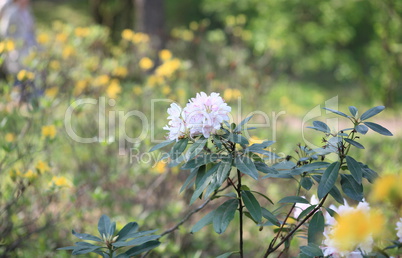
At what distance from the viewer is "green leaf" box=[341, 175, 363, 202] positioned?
Answer: 1.26 meters

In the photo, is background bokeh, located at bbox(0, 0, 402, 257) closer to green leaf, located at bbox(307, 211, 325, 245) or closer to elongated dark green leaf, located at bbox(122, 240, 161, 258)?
elongated dark green leaf, located at bbox(122, 240, 161, 258)

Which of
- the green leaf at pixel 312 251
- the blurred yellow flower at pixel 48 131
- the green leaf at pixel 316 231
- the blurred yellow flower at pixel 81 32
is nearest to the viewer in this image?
the green leaf at pixel 312 251

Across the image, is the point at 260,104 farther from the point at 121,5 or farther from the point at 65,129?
the point at 121,5

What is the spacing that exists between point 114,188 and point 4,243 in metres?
1.28

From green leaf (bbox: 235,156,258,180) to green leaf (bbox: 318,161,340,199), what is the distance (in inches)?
7.8

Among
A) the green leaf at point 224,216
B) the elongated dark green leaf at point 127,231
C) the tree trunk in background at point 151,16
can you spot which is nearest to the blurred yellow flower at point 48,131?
the elongated dark green leaf at point 127,231

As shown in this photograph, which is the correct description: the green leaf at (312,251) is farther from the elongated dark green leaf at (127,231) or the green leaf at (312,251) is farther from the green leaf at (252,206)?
the elongated dark green leaf at (127,231)

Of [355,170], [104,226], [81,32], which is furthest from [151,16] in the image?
[355,170]

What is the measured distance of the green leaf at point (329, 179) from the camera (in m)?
1.24

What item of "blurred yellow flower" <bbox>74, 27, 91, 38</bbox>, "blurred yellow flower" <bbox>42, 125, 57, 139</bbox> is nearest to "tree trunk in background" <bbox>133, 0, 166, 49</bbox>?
"blurred yellow flower" <bbox>74, 27, 91, 38</bbox>

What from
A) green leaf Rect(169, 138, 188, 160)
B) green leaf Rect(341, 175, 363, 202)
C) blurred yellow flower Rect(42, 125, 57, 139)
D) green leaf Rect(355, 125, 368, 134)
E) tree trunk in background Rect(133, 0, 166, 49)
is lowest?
green leaf Rect(341, 175, 363, 202)

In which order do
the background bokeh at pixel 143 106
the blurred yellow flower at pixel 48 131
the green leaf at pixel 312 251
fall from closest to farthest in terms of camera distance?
the green leaf at pixel 312 251 → the blurred yellow flower at pixel 48 131 → the background bokeh at pixel 143 106

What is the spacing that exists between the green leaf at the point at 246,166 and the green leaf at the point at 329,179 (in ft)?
0.65

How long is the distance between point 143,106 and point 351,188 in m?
2.79
